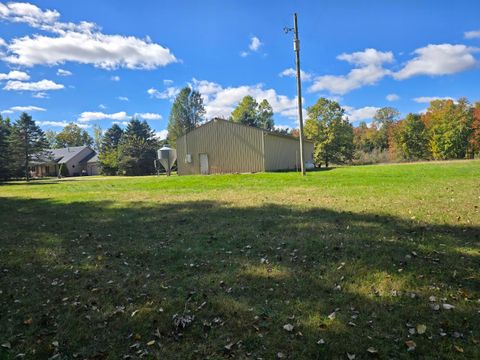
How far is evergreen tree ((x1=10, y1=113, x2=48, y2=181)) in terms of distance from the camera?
33.8 meters

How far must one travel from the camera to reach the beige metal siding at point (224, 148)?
967 inches

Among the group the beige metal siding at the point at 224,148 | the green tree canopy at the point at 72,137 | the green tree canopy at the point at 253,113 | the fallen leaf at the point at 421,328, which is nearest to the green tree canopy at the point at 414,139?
the green tree canopy at the point at 253,113

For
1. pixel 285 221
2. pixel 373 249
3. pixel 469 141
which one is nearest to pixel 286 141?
pixel 285 221

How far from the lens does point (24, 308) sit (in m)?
3.46

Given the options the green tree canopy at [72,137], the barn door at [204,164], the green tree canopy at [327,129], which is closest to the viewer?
the barn door at [204,164]

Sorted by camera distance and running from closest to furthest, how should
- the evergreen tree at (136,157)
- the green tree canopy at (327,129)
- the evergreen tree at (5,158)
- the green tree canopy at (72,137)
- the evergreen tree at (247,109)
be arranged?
the evergreen tree at (5,158), the green tree canopy at (327,129), the evergreen tree at (136,157), the evergreen tree at (247,109), the green tree canopy at (72,137)

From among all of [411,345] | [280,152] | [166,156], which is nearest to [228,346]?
[411,345]

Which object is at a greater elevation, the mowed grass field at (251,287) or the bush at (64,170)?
the bush at (64,170)

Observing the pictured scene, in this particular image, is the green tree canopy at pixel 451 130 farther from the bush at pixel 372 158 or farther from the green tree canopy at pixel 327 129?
the green tree canopy at pixel 327 129

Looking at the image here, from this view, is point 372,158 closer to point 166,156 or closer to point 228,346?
point 166,156

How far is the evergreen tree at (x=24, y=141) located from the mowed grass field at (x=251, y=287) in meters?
32.9

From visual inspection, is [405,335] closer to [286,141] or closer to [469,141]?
[286,141]

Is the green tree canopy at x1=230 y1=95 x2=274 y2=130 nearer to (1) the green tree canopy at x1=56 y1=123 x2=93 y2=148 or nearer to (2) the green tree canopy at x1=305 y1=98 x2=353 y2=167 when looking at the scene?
(2) the green tree canopy at x1=305 y1=98 x2=353 y2=167

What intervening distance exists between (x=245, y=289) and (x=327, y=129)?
38.4 m
